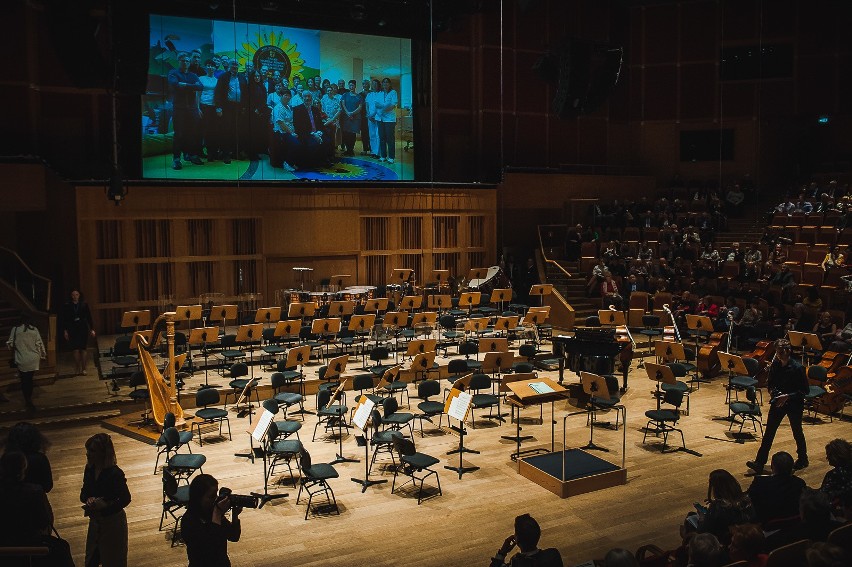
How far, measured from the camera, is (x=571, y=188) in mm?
21250

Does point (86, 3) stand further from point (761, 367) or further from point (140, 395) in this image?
point (761, 367)

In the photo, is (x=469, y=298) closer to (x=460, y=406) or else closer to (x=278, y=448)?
(x=460, y=406)

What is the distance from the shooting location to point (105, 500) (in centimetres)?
490

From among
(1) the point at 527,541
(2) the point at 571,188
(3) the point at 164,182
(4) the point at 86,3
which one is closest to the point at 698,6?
(2) the point at 571,188

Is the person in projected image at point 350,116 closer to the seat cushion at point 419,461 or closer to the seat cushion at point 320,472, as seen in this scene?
the seat cushion at point 419,461

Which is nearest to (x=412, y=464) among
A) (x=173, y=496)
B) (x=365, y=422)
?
(x=365, y=422)

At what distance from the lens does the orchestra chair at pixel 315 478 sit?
7105 mm

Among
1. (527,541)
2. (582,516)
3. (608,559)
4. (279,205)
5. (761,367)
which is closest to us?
(608,559)

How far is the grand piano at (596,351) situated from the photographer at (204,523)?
A: 7898 millimetres

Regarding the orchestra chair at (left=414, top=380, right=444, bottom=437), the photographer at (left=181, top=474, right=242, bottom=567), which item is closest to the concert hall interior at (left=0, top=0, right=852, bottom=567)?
the orchestra chair at (left=414, top=380, right=444, bottom=437)

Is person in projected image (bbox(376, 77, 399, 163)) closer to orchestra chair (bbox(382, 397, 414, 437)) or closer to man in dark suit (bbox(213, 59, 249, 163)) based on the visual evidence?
man in dark suit (bbox(213, 59, 249, 163))

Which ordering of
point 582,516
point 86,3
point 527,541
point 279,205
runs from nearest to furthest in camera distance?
point 527,541 → point 582,516 → point 86,3 → point 279,205

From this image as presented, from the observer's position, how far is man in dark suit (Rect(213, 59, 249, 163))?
17.4m

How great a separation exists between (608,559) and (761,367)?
8.80 m
